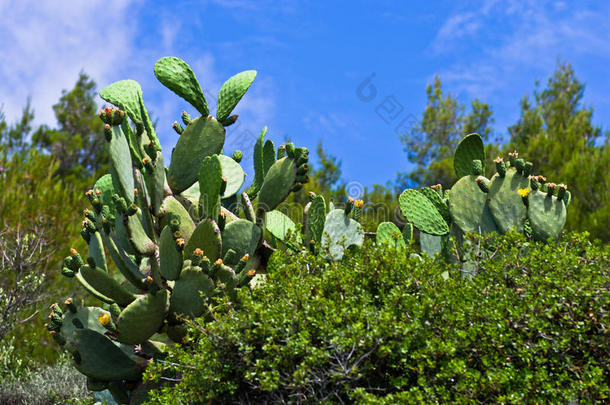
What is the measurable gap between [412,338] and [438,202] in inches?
71.0

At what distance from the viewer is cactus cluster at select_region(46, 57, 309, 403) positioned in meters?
3.50

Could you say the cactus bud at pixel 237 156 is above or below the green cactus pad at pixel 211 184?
above

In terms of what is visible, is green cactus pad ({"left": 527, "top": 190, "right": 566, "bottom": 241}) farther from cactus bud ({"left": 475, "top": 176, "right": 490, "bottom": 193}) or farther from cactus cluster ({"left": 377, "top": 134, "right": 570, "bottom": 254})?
cactus bud ({"left": 475, "top": 176, "right": 490, "bottom": 193})

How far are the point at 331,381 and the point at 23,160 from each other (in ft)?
48.3

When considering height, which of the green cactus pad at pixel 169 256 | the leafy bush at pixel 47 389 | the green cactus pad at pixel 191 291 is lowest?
the leafy bush at pixel 47 389

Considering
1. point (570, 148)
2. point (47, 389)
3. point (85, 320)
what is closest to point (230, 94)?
point (85, 320)

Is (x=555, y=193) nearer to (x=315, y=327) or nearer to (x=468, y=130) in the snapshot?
(x=315, y=327)

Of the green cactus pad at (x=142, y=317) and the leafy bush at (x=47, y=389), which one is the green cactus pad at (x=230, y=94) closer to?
the green cactus pad at (x=142, y=317)

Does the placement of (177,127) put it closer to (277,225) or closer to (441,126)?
(277,225)

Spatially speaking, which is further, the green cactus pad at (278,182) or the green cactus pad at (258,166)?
the green cactus pad at (258,166)

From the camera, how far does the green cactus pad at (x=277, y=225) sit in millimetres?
4277

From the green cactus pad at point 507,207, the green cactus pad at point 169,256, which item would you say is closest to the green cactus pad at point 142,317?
the green cactus pad at point 169,256

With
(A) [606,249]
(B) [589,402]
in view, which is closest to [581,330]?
(B) [589,402]

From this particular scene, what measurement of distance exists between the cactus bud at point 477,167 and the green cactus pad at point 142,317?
240 centimetres
